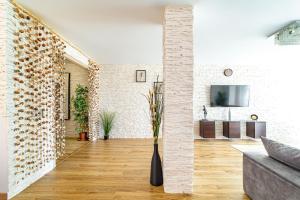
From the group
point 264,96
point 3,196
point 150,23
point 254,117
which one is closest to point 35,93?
point 3,196

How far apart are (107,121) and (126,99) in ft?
3.03

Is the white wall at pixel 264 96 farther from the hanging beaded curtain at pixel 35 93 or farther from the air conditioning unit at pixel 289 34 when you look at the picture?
the hanging beaded curtain at pixel 35 93

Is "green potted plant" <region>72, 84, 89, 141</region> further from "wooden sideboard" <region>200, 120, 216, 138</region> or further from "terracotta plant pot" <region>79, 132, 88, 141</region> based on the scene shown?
"wooden sideboard" <region>200, 120, 216, 138</region>

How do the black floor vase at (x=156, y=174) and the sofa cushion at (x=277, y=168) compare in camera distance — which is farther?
the black floor vase at (x=156, y=174)

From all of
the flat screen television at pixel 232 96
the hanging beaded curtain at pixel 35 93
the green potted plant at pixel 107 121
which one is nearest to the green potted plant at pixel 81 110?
the green potted plant at pixel 107 121

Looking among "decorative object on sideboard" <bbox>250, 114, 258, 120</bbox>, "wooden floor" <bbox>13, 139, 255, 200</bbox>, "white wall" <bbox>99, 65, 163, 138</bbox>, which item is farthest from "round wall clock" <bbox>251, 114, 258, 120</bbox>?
"white wall" <bbox>99, 65, 163, 138</bbox>

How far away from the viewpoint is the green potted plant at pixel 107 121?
19.4ft

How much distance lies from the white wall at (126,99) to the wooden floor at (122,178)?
1.56 m

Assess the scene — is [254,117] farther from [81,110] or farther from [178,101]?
[81,110]

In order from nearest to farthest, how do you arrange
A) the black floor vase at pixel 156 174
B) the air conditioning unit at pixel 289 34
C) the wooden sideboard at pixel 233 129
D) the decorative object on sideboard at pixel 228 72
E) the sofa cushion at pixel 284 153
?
the sofa cushion at pixel 284 153, the black floor vase at pixel 156 174, the air conditioning unit at pixel 289 34, the wooden sideboard at pixel 233 129, the decorative object on sideboard at pixel 228 72

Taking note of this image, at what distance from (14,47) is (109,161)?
2495mm

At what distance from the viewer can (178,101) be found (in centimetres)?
251

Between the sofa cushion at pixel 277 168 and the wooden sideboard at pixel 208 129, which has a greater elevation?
the sofa cushion at pixel 277 168

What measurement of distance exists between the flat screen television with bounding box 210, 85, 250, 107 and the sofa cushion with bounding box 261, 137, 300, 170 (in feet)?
12.6
